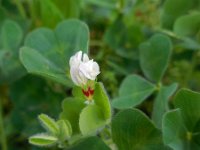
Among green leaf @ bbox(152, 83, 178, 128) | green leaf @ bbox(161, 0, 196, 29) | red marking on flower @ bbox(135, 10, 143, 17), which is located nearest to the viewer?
green leaf @ bbox(152, 83, 178, 128)

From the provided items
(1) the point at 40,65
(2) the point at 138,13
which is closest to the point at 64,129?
(1) the point at 40,65

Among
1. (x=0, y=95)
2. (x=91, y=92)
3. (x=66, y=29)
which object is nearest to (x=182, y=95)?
(x=91, y=92)

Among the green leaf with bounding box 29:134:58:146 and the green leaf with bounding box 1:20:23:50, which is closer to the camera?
the green leaf with bounding box 29:134:58:146

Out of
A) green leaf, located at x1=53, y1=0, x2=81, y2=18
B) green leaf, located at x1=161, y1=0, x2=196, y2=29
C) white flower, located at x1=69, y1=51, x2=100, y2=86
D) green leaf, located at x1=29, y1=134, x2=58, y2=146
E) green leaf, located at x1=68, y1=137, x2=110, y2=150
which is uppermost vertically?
white flower, located at x1=69, y1=51, x2=100, y2=86

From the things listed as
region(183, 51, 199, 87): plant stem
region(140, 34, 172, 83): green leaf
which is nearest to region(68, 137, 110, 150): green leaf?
region(140, 34, 172, 83): green leaf

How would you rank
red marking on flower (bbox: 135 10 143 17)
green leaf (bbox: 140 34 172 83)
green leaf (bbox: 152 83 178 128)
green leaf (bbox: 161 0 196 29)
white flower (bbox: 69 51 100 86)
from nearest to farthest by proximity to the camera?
white flower (bbox: 69 51 100 86)
green leaf (bbox: 152 83 178 128)
green leaf (bbox: 140 34 172 83)
green leaf (bbox: 161 0 196 29)
red marking on flower (bbox: 135 10 143 17)

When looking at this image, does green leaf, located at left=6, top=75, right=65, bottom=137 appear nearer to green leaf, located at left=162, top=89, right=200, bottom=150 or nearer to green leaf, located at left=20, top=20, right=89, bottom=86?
green leaf, located at left=20, top=20, right=89, bottom=86

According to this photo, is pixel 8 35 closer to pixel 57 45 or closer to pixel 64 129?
pixel 57 45

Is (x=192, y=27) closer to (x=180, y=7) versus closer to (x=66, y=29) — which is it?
(x=180, y=7)
